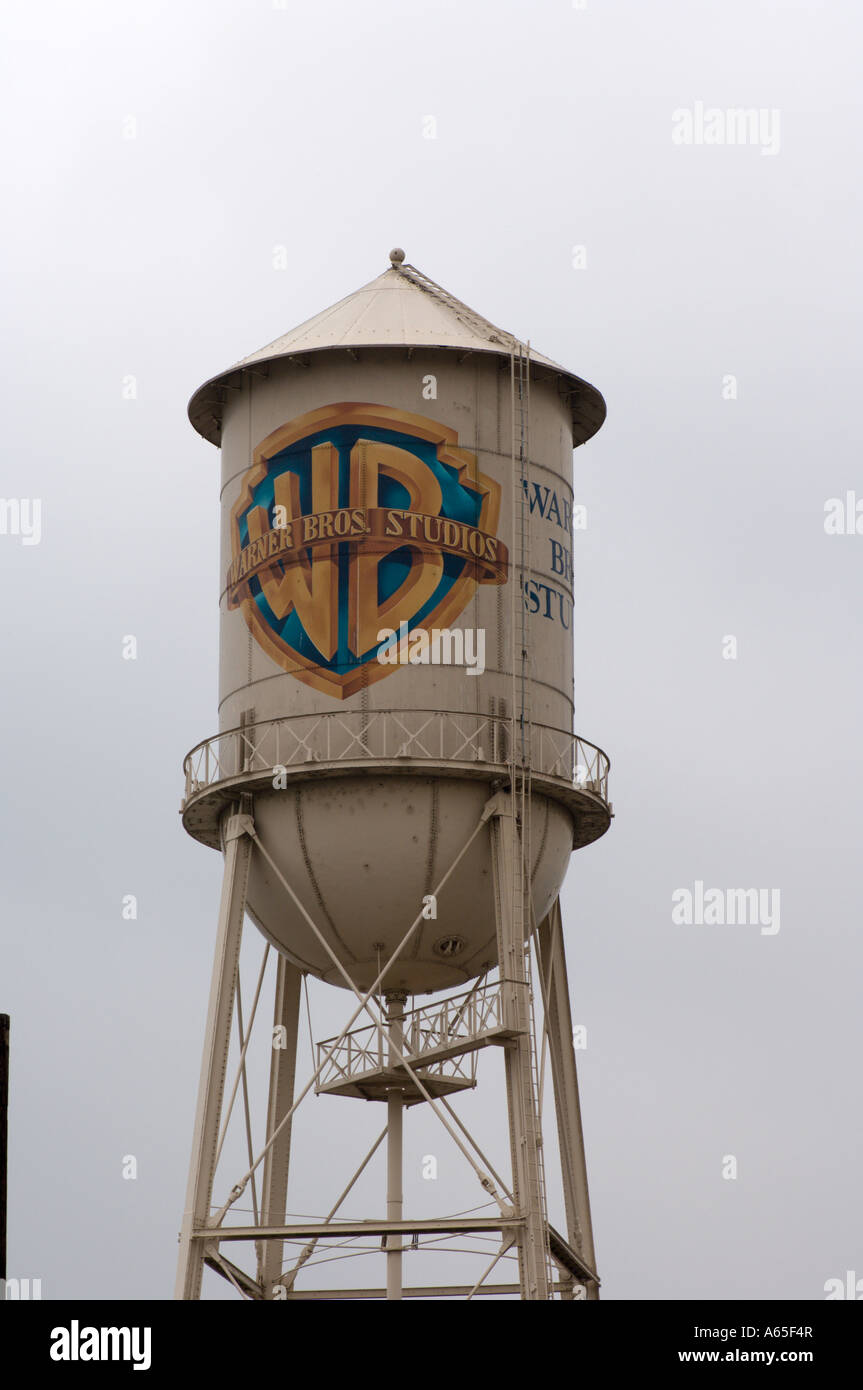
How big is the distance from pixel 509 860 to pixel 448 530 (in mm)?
4715

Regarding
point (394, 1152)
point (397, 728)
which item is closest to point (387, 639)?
point (397, 728)

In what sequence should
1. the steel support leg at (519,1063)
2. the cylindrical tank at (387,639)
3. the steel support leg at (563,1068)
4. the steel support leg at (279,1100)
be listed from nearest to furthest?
the steel support leg at (519,1063) → the cylindrical tank at (387,639) → the steel support leg at (279,1100) → the steel support leg at (563,1068)

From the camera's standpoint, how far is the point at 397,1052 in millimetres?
36938

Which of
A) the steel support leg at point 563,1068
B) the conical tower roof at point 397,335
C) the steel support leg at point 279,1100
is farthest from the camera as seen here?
the steel support leg at point 563,1068

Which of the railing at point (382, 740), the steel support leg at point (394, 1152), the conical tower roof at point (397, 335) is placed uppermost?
the conical tower roof at point (397, 335)

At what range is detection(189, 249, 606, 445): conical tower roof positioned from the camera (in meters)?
38.1

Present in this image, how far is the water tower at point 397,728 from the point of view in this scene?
36.3 meters

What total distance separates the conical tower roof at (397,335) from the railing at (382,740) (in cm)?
540

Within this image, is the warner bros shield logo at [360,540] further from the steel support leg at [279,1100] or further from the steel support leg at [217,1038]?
the steel support leg at [279,1100]

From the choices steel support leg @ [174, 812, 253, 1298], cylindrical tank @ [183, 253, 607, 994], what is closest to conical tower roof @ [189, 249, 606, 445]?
cylindrical tank @ [183, 253, 607, 994]

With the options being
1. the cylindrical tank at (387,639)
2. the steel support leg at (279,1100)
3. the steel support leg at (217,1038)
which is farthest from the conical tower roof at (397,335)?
the steel support leg at (279,1100)

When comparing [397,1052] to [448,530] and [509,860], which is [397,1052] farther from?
[448,530]

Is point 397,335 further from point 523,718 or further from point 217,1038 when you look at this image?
point 217,1038
